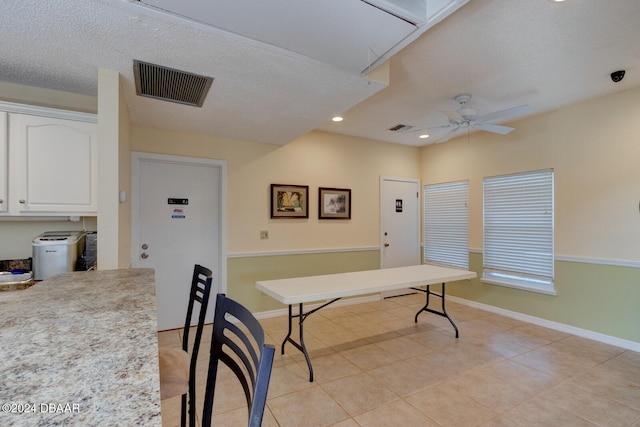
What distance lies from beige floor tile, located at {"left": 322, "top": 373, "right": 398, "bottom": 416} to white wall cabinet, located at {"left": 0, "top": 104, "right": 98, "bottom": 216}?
2320mm

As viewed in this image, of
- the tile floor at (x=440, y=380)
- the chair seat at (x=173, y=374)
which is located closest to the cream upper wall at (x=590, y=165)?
the tile floor at (x=440, y=380)

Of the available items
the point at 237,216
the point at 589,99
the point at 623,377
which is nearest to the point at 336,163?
the point at 237,216

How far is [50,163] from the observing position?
215 centimetres

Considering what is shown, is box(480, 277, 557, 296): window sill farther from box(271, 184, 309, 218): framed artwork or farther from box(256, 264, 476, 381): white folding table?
box(271, 184, 309, 218): framed artwork

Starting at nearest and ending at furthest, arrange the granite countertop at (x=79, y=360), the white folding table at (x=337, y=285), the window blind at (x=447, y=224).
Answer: the granite countertop at (x=79, y=360) → the white folding table at (x=337, y=285) → the window blind at (x=447, y=224)

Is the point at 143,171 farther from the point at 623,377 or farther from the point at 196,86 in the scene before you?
the point at 623,377

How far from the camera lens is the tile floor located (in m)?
2.04

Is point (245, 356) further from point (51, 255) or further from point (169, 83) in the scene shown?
point (169, 83)

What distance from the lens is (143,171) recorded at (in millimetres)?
3439

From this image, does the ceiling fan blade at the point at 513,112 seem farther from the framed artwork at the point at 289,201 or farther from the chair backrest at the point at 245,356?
the chair backrest at the point at 245,356

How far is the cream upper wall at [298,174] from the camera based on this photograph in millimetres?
3738

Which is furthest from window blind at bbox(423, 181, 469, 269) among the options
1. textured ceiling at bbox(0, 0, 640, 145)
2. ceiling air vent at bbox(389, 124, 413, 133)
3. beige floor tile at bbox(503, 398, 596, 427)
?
beige floor tile at bbox(503, 398, 596, 427)

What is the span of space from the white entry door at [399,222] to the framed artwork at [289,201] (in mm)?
1454

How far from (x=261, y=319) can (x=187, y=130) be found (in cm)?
256
